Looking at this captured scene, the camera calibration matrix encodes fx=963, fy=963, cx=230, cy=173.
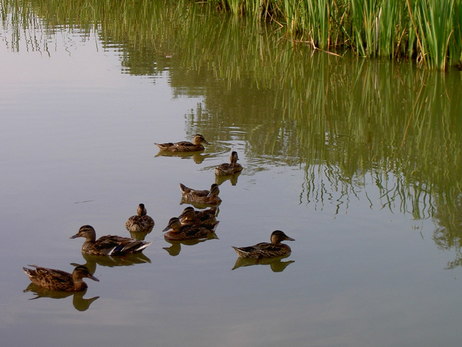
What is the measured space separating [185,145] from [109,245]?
3.41m

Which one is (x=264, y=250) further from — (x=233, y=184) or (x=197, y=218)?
(x=233, y=184)

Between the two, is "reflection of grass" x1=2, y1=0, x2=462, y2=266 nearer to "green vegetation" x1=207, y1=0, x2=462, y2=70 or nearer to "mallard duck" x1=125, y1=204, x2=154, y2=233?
"green vegetation" x1=207, y1=0, x2=462, y2=70

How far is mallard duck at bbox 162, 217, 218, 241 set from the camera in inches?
331

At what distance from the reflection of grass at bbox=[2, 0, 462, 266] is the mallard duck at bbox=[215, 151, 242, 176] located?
1.85 ft

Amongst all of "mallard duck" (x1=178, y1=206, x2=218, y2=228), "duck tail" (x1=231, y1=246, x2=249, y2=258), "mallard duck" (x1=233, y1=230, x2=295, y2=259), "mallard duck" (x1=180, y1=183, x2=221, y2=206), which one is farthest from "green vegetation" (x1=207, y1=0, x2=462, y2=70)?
"duck tail" (x1=231, y1=246, x2=249, y2=258)

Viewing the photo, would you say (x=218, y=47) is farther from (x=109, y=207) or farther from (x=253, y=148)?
(x=109, y=207)

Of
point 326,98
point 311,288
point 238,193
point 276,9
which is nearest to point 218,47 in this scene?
point 276,9

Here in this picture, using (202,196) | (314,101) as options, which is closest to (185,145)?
(202,196)

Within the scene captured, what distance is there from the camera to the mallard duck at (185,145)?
36.8ft

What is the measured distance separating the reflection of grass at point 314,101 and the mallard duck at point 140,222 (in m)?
1.69

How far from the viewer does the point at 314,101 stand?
1372cm

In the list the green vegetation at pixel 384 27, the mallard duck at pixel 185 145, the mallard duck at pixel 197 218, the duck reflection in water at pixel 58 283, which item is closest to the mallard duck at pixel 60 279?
the duck reflection in water at pixel 58 283

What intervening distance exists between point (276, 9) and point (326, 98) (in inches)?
242

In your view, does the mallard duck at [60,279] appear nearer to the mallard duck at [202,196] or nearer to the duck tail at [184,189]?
the mallard duck at [202,196]
